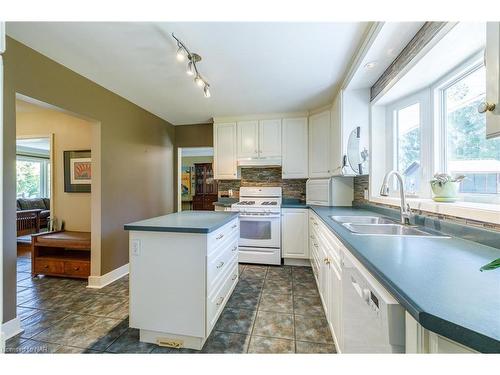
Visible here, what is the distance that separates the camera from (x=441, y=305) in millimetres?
590

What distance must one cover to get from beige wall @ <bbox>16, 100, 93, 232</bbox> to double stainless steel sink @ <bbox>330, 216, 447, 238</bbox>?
11.6ft

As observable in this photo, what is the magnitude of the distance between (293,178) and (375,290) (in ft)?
9.43

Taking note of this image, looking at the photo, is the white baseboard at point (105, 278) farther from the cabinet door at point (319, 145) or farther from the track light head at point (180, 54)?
the cabinet door at point (319, 145)

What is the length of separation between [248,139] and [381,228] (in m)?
2.48

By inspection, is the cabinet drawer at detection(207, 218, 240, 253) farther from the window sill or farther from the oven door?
the window sill

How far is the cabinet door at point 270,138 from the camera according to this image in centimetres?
357

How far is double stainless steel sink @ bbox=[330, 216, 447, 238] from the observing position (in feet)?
4.69

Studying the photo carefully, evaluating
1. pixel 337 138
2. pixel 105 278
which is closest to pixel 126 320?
pixel 105 278

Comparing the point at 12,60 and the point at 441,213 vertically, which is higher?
the point at 12,60

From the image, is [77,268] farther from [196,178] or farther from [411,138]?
[196,178]

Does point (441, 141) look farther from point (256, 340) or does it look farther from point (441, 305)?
point (256, 340)

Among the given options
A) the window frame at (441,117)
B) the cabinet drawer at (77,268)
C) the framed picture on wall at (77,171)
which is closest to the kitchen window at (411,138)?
the window frame at (441,117)
